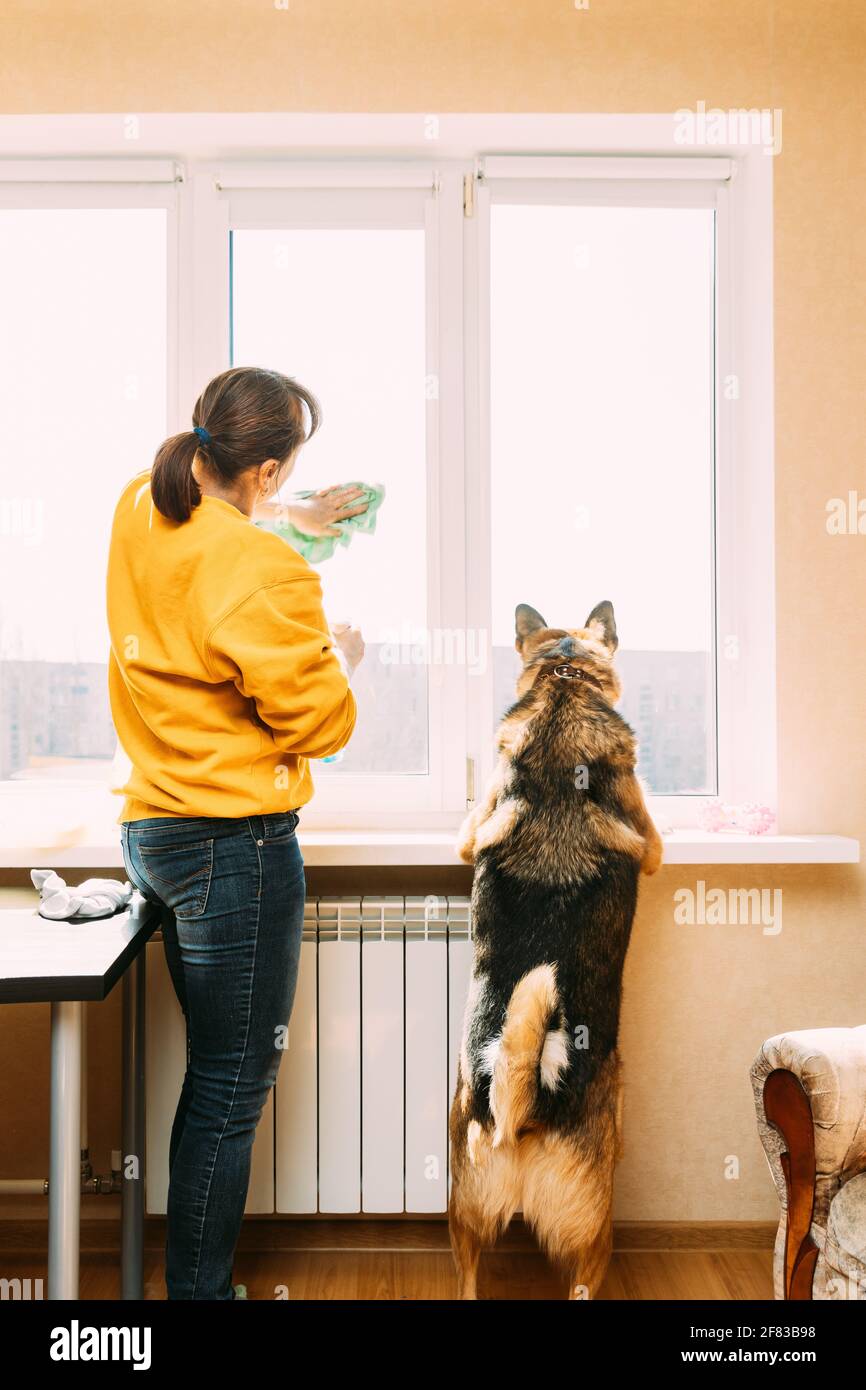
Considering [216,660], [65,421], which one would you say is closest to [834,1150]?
[216,660]

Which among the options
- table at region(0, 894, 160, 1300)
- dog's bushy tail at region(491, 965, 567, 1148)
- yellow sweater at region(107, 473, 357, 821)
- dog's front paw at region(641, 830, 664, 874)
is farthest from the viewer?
dog's front paw at region(641, 830, 664, 874)

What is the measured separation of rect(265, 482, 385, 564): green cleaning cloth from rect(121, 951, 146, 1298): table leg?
2.85 ft

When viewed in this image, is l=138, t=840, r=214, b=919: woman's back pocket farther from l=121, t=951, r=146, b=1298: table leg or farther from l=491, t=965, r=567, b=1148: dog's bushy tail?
l=491, t=965, r=567, b=1148: dog's bushy tail

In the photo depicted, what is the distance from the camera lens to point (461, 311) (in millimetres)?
2061

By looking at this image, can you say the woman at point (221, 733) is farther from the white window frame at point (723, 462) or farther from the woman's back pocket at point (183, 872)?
the white window frame at point (723, 462)

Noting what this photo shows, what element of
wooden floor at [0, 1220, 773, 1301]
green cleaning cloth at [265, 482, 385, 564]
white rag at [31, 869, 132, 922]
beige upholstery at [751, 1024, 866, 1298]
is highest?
green cleaning cloth at [265, 482, 385, 564]

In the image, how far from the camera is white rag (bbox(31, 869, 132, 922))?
59.4 inches

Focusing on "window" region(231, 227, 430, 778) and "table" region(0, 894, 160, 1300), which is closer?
"table" region(0, 894, 160, 1300)

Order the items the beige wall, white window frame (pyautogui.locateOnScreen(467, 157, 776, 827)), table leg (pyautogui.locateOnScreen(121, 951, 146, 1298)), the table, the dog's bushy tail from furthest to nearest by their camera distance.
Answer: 1. white window frame (pyautogui.locateOnScreen(467, 157, 776, 827))
2. the beige wall
3. table leg (pyautogui.locateOnScreen(121, 951, 146, 1298))
4. the dog's bushy tail
5. the table

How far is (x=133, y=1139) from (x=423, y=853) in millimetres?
750

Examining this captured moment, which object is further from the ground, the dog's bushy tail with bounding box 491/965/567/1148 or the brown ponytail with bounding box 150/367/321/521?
the brown ponytail with bounding box 150/367/321/521

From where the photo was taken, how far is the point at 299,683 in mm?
1322

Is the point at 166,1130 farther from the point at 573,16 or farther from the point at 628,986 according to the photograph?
the point at 573,16

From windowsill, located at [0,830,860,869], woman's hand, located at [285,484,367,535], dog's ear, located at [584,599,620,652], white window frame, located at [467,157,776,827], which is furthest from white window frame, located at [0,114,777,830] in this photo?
dog's ear, located at [584,599,620,652]
